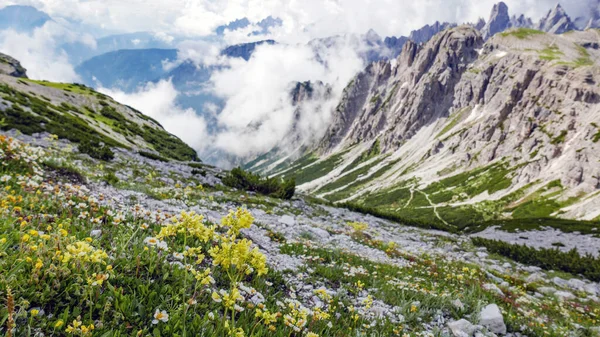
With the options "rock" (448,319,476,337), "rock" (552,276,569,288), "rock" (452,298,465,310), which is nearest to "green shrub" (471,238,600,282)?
"rock" (552,276,569,288)

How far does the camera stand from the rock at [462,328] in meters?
6.85

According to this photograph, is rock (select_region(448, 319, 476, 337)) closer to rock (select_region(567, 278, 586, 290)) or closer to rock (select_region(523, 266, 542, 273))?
rock (select_region(567, 278, 586, 290))

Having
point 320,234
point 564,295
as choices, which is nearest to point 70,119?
point 320,234

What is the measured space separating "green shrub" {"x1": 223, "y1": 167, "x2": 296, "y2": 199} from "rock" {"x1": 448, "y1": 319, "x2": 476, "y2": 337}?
84.9 feet

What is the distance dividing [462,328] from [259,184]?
28113mm

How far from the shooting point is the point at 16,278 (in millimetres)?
3707

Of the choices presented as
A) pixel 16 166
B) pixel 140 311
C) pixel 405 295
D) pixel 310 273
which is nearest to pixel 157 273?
pixel 140 311

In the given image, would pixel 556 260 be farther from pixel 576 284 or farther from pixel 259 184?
pixel 259 184

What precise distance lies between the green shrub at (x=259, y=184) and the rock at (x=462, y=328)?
25.9 m

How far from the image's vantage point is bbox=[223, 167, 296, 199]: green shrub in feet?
108

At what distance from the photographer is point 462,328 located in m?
7.14

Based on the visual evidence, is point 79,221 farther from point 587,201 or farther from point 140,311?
point 587,201

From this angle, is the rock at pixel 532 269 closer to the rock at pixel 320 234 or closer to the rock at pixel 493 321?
the rock at pixel 320 234

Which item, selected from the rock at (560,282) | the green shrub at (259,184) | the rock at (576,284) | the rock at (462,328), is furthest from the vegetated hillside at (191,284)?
the green shrub at (259,184)
